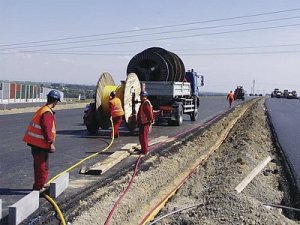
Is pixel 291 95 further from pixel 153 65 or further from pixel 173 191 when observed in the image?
pixel 173 191

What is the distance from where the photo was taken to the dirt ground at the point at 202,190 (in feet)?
26.4

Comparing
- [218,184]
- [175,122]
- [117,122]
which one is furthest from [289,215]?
[175,122]

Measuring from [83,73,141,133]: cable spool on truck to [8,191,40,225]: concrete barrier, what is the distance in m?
9.94

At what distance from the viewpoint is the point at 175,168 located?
42.7 ft

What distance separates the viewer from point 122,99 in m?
17.3

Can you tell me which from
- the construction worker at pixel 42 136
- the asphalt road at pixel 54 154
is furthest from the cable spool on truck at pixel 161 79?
the construction worker at pixel 42 136

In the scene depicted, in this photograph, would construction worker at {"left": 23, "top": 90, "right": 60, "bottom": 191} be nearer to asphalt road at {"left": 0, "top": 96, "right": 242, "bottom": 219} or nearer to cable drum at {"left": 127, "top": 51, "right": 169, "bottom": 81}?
asphalt road at {"left": 0, "top": 96, "right": 242, "bottom": 219}

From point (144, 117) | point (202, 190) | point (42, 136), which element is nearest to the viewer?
point (42, 136)

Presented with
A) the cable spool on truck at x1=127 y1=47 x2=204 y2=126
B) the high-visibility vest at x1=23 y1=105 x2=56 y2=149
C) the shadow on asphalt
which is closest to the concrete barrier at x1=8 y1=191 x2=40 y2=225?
the high-visibility vest at x1=23 y1=105 x2=56 y2=149

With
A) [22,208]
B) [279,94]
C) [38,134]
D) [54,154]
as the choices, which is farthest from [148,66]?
[279,94]

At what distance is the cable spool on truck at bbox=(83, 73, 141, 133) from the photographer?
→ 1744 centimetres

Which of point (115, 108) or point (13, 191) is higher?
point (115, 108)

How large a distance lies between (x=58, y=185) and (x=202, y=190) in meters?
3.48

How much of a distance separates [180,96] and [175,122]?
131 centimetres
